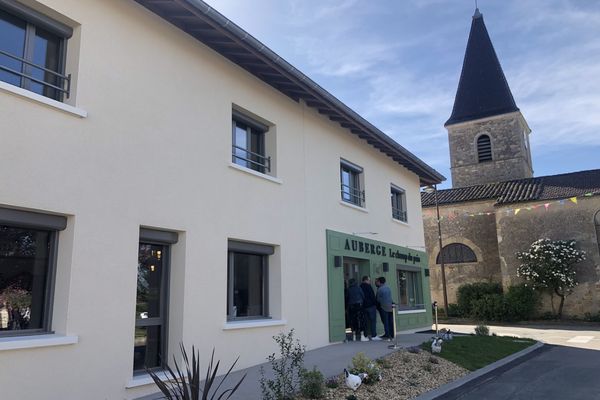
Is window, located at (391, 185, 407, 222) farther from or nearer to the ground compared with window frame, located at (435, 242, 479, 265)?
farther from the ground

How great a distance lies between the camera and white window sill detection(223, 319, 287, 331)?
826cm

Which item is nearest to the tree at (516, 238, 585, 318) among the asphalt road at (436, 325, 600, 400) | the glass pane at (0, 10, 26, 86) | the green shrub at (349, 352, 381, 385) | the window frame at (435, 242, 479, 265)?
the window frame at (435, 242, 479, 265)

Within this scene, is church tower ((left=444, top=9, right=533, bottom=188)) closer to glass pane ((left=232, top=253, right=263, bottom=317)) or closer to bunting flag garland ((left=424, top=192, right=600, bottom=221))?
bunting flag garland ((left=424, top=192, right=600, bottom=221))

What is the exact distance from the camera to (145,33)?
7.54m

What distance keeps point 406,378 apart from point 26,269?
5919 millimetres

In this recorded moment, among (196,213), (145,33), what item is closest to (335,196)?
(196,213)

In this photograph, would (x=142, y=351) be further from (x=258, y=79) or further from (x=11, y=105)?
(x=258, y=79)

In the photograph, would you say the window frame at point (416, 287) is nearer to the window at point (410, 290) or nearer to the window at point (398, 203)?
the window at point (410, 290)

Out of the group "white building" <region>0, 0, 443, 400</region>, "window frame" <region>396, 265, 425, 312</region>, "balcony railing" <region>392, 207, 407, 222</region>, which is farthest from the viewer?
"balcony railing" <region>392, 207, 407, 222</region>

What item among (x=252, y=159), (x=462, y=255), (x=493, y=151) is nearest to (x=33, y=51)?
(x=252, y=159)

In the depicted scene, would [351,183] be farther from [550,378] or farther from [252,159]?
[550,378]

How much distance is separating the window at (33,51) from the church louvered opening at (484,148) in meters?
33.5

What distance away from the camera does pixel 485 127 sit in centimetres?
3584

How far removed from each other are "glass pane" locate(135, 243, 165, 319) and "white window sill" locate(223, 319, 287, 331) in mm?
1309
